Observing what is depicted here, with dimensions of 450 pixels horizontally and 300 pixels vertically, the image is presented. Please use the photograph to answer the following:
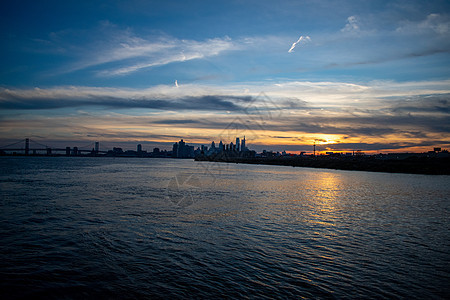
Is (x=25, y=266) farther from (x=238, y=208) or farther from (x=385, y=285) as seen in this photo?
(x=238, y=208)

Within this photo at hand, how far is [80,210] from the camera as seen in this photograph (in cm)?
2141

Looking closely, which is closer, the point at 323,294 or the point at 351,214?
the point at 323,294

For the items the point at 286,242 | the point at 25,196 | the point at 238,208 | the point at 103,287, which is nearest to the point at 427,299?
the point at 286,242

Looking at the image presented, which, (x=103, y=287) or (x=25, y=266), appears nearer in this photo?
(x=103, y=287)

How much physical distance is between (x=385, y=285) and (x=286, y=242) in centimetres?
508

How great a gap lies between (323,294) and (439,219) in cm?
1679

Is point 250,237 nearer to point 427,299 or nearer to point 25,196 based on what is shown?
point 427,299

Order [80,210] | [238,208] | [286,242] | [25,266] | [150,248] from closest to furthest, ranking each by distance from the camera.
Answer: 1. [25,266]
2. [150,248]
3. [286,242]
4. [80,210]
5. [238,208]

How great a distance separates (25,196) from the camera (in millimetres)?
28141

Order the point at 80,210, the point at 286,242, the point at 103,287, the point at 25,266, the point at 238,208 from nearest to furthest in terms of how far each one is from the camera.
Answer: the point at 103,287
the point at 25,266
the point at 286,242
the point at 80,210
the point at 238,208

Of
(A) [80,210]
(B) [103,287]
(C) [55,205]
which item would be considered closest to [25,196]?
(C) [55,205]

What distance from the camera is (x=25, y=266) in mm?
10578

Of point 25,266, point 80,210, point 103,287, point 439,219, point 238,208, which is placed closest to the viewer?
point 103,287

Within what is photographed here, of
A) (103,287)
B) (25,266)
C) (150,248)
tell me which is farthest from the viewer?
(150,248)
